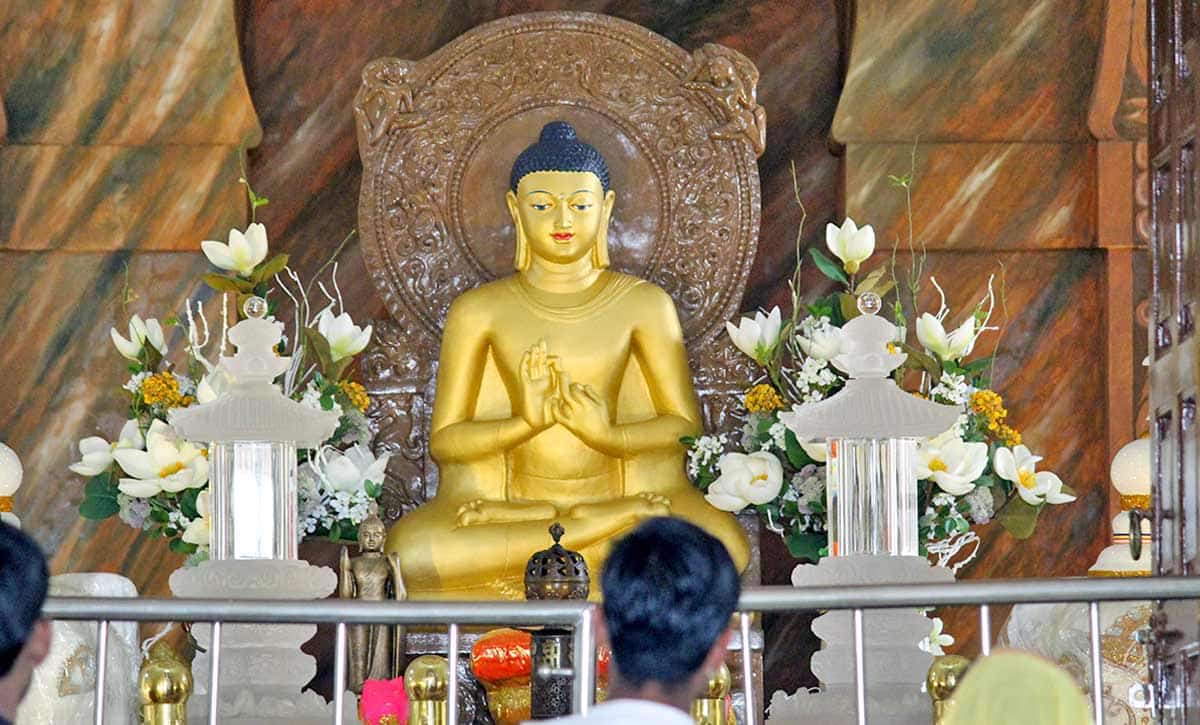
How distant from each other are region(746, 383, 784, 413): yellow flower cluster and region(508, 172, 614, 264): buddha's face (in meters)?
1.02

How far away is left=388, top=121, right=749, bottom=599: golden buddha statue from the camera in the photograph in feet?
→ 21.5

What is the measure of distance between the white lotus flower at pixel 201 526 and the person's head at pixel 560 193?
1633 mm

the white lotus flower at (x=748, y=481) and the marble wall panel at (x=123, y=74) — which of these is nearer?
the white lotus flower at (x=748, y=481)

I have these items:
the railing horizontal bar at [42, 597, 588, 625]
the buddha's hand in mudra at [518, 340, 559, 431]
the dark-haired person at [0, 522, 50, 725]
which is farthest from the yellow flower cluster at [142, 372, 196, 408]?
the dark-haired person at [0, 522, 50, 725]

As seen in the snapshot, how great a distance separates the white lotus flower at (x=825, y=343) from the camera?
6.04 meters

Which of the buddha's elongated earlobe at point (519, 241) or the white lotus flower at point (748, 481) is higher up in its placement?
the buddha's elongated earlobe at point (519, 241)

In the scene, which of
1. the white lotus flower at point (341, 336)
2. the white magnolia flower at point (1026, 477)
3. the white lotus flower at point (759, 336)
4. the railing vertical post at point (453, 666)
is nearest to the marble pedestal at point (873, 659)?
the white magnolia flower at point (1026, 477)

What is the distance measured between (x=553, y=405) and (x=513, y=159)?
1.12 meters

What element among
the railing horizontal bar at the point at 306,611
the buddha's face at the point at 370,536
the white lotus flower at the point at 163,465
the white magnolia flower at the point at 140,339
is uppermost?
the white magnolia flower at the point at 140,339

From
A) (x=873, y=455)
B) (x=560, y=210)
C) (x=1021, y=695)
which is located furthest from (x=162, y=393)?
(x=1021, y=695)

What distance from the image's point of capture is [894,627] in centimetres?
483

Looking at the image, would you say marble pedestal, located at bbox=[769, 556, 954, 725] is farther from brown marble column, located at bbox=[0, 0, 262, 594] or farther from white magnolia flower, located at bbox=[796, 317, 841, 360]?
brown marble column, located at bbox=[0, 0, 262, 594]

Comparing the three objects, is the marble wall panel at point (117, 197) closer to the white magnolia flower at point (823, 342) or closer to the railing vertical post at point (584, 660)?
the white magnolia flower at point (823, 342)

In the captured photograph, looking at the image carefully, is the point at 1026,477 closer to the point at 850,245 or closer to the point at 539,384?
the point at 850,245
